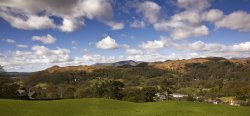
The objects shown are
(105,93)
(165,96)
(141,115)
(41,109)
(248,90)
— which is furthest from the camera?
(165,96)

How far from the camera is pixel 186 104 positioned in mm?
52125

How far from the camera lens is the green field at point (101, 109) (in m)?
41.8

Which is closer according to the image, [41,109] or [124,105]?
[41,109]

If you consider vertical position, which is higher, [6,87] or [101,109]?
[6,87]

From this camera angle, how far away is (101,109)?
1827 inches

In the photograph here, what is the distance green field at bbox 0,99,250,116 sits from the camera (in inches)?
1647

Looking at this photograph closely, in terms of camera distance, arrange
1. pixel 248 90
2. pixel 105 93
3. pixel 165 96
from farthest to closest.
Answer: pixel 165 96
pixel 248 90
pixel 105 93

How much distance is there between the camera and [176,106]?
49781 millimetres

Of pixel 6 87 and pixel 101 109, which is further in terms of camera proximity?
pixel 6 87

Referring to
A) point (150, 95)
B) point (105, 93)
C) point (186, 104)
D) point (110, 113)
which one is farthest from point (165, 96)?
point (110, 113)

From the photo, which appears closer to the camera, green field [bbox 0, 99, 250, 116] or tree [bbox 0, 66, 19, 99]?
green field [bbox 0, 99, 250, 116]

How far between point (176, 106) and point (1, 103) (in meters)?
25.3

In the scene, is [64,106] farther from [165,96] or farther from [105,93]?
[165,96]

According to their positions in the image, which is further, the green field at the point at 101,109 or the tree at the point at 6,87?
the tree at the point at 6,87
